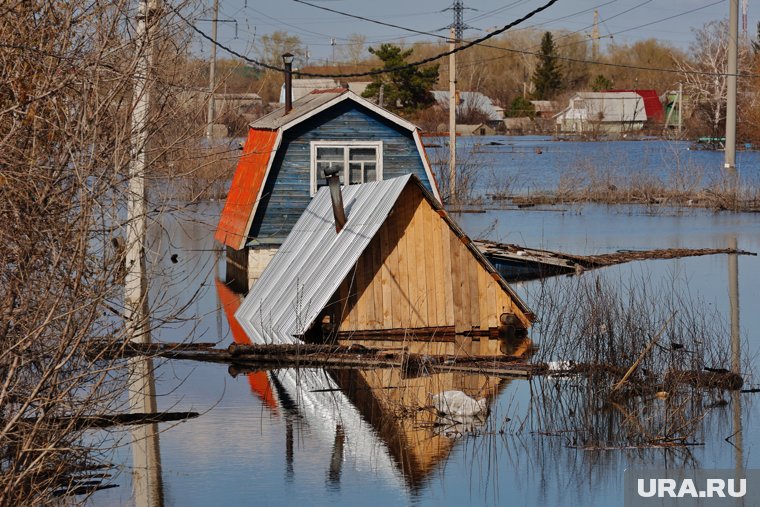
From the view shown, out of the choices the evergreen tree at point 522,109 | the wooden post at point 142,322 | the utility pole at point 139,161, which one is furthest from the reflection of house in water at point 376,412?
the evergreen tree at point 522,109

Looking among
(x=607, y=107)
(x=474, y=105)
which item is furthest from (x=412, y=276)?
(x=607, y=107)

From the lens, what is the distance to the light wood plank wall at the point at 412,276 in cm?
1747

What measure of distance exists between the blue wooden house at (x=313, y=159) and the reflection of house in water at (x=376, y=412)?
10125 millimetres

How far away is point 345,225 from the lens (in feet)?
60.4

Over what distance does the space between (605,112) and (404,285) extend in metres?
103

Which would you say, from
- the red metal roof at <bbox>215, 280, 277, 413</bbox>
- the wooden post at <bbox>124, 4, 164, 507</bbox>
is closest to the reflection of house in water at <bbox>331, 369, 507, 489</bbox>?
the red metal roof at <bbox>215, 280, 277, 413</bbox>

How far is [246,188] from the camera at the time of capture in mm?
27859

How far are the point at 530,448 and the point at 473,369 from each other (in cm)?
312

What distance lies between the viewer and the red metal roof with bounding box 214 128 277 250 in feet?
85.4

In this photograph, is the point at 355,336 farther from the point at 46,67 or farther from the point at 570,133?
the point at 570,133

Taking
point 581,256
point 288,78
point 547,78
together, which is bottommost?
point 581,256

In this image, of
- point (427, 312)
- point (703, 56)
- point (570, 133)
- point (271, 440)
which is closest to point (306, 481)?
point (271, 440)

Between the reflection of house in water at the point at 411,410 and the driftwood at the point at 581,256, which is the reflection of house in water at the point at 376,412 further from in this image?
the driftwood at the point at 581,256

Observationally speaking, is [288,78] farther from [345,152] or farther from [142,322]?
[142,322]
